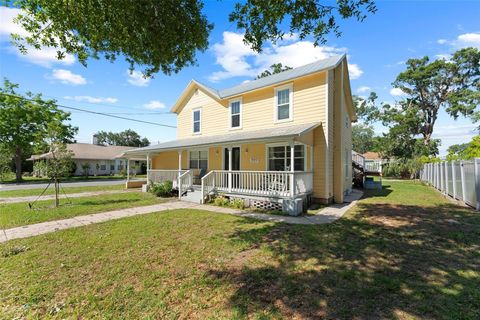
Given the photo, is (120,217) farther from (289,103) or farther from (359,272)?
(289,103)

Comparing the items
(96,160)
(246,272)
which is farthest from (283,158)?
(96,160)

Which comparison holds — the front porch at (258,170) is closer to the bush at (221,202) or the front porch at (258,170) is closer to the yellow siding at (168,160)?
the bush at (221,202)

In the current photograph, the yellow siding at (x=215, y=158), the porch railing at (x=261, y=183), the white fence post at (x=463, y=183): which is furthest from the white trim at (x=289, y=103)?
the white fence post at (x=463, y=183)

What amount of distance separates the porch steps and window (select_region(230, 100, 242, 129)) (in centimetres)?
450

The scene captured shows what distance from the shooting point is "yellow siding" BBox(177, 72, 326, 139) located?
10.8m

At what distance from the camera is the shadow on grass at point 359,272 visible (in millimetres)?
3021

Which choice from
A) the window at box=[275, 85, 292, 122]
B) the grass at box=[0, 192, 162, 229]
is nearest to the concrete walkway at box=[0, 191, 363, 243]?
the grass at box=[0, 192, 162, 229]

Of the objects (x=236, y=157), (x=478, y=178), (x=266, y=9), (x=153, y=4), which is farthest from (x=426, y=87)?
(x=153, y=4)

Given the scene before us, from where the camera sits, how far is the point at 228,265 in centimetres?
435

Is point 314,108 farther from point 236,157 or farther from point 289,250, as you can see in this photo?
point 289,250

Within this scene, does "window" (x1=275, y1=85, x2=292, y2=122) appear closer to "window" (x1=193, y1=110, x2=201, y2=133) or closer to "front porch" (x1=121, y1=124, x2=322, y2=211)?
"front porch" (x1=121, y1=124, x2=322, y2=211)

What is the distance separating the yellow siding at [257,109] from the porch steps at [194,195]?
4202mm

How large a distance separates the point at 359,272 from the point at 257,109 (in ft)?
33.4

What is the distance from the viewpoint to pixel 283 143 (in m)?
11.2
